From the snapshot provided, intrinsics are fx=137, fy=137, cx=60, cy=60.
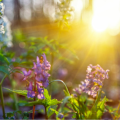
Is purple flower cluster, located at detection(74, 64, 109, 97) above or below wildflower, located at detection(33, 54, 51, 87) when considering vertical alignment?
below

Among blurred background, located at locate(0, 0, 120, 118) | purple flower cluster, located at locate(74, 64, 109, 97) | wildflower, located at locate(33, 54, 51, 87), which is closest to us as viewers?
wildflower, located at locate(33, 54, 51, 87)

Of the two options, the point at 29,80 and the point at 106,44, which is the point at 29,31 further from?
the point at 29,80

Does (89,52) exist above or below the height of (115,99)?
above

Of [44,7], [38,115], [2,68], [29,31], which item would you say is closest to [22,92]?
[2,68]

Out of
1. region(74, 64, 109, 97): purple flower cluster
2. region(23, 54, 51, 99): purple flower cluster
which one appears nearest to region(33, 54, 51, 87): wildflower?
region(23, 54, 51, 99): purple flower cluster

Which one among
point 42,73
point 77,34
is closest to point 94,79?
point 42,73

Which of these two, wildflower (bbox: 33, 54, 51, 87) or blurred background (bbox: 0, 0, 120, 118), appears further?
blurred background (bbox: 0, 0, 120, 118)

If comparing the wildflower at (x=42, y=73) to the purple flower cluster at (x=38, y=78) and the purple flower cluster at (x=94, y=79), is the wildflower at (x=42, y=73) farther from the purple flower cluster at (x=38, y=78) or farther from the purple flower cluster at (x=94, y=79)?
the purple flower cluster at (x=94, y=79)

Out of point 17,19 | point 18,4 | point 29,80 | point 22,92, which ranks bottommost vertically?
point 22,92

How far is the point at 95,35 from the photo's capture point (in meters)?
9.16

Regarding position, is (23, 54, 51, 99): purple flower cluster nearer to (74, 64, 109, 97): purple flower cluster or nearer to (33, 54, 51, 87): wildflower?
(33, 54, 51, 87): wildflower

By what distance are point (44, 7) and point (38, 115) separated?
13341mm

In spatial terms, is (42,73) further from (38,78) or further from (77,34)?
(77,34)

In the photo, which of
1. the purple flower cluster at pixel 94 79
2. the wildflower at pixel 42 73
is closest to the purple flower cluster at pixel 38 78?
the wildflower at pixel 42 73
